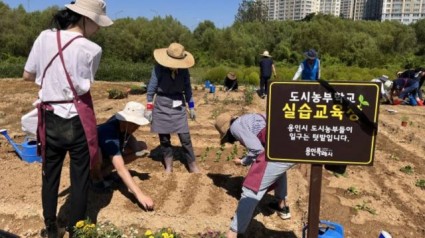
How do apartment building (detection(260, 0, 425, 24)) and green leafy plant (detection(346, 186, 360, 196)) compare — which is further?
apartment building (detection(260, 0, 425, 24))

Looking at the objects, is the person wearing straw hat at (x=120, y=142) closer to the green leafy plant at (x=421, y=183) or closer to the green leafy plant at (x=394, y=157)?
the green leafy plant at (x=421, y=183)

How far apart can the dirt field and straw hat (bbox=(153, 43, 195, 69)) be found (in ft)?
4.07

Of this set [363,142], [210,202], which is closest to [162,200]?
[210,202]

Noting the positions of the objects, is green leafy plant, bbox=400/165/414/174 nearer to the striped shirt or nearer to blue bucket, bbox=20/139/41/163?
the striped shirt

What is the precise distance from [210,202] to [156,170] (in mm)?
1118

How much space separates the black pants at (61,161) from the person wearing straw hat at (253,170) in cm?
111

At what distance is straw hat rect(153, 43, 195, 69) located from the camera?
13.8ft

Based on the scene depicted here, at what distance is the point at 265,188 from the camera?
9.83 feet

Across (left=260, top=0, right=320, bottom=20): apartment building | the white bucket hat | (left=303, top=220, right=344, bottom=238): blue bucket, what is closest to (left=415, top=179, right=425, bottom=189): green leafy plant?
(left=303, top=220, right=344, bottom=238): blue bucket

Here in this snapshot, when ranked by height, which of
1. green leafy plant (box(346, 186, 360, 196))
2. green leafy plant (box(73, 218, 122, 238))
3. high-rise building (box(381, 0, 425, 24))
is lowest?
green leafy plant (box(346, 186, 360, 196))

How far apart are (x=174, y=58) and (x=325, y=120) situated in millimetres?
2333

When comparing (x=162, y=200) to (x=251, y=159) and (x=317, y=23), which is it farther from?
(x=317, y=23)

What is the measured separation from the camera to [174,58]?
14.1 feet

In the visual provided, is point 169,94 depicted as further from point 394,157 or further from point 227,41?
point 227,41
